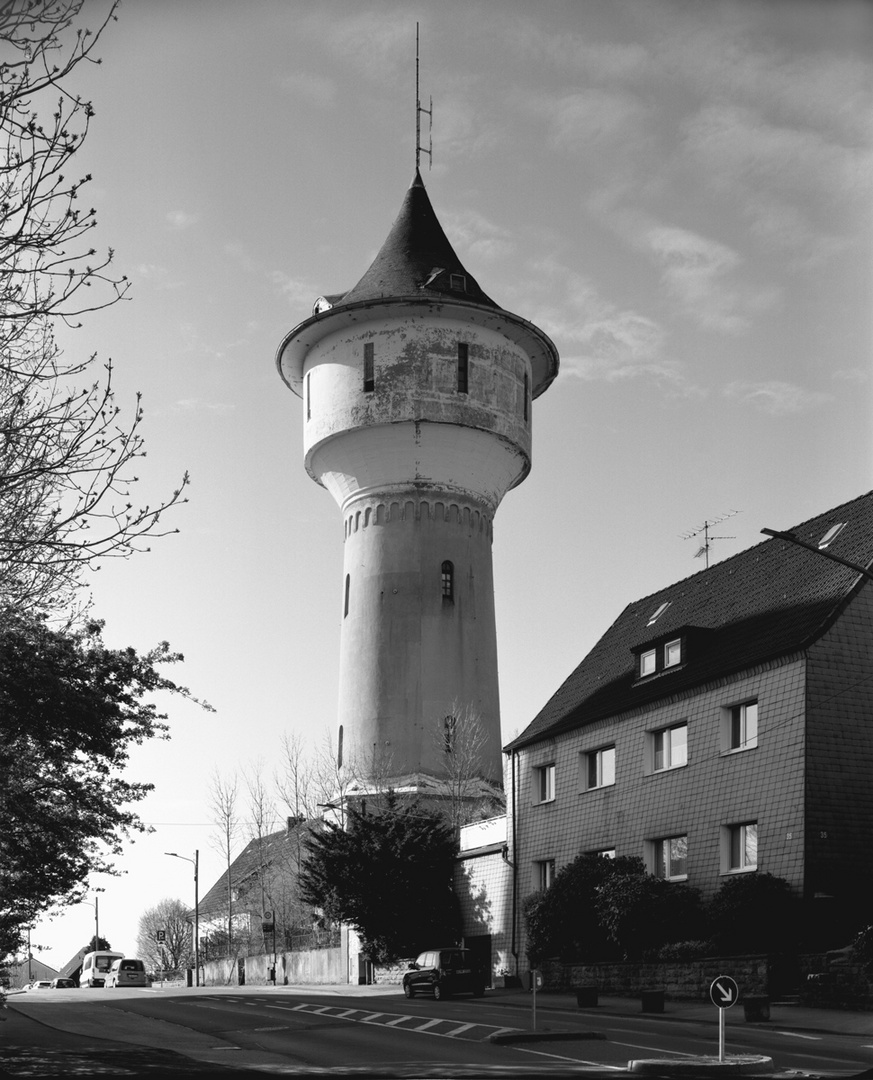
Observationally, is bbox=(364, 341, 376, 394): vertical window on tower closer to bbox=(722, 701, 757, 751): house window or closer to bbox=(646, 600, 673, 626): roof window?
bbox=(646, 600, 673, 626): roof window

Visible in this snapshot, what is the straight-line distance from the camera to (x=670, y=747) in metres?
39.2

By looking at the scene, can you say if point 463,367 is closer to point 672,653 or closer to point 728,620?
point 672,653

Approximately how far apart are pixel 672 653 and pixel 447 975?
411 inches

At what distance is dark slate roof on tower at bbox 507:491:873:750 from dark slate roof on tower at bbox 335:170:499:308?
14.5 metres

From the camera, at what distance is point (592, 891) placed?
3866cm

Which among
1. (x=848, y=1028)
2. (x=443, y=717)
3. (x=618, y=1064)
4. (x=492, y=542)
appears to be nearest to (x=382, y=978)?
(x=443, y=717)

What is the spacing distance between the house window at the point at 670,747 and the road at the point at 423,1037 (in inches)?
307

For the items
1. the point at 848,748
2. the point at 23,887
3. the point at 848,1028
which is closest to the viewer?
the point at 23,887

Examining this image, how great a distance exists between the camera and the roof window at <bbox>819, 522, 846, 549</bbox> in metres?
38.6

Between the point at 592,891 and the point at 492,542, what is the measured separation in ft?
63.4

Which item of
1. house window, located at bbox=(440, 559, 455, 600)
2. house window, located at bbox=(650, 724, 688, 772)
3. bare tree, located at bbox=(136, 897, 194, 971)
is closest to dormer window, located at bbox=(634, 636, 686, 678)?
house window, located at bbox=(650, 724, 688, 772)

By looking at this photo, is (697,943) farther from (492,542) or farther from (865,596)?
(492,542)

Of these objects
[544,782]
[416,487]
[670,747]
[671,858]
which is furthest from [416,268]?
[671,858]

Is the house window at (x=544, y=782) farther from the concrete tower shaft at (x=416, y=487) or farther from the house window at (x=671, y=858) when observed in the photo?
the concrete tower shaft at (x=416, y=487)
